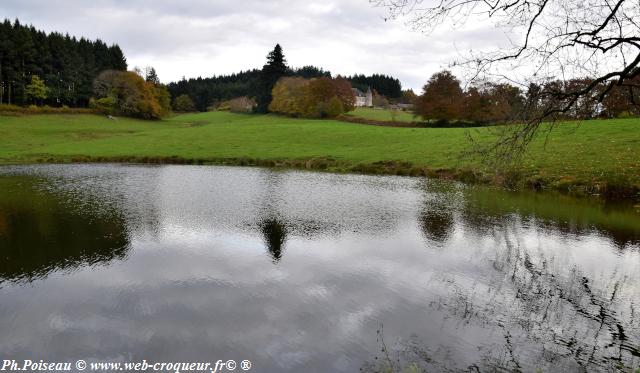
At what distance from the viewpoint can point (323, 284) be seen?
990cm

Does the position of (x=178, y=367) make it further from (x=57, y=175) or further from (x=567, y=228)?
(x=57, y=175)

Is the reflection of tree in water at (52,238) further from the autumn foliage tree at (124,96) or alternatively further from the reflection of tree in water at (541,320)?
the autumn foliage tree at (124,96)

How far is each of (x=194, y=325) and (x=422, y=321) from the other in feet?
14.6

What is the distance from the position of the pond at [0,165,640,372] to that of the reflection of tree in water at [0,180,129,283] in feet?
0.25

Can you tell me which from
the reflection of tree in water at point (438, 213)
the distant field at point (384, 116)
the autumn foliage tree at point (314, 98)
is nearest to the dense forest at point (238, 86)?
the autumn foliage tree at point (314, 98)

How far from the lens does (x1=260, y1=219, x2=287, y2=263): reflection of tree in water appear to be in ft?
40.9

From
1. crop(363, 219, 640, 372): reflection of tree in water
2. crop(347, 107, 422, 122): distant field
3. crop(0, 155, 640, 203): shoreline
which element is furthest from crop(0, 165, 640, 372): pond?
crop(347, 107, 422, 122): distant field

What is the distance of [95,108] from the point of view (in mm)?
79312

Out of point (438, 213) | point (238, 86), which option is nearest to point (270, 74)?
point (238, 86)

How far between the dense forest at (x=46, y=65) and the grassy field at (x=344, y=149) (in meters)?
13.8

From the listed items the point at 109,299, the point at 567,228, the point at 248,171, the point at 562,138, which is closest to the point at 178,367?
the point at 109,299

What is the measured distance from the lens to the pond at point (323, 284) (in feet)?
22.6

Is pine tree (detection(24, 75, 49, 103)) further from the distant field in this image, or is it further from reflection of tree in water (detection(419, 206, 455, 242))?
reflection of tree in water (detection(419, 206, 455, 242))

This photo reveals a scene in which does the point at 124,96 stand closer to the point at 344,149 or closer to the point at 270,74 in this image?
the point at 270,74
